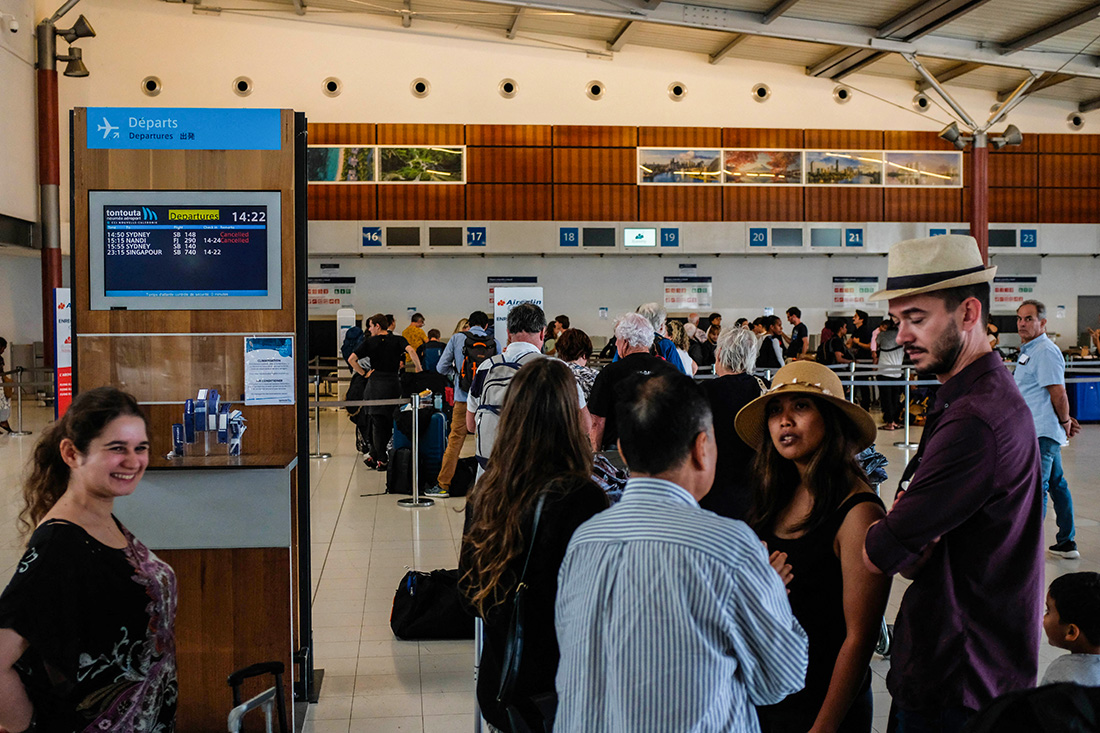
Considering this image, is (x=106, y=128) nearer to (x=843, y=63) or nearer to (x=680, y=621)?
(x=680, y=621)

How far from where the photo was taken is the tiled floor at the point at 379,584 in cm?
385

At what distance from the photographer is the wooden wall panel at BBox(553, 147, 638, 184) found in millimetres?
18094

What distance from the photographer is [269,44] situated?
17219 mm

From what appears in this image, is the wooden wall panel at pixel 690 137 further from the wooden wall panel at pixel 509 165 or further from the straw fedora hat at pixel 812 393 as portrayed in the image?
the straw fedora hat at pixel 812 393

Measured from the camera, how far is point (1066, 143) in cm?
1922

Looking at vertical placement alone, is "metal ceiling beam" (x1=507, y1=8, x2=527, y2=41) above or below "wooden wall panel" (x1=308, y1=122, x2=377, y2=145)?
above

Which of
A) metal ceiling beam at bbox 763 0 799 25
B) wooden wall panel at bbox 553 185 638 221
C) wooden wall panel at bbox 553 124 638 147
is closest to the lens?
metal ceiling beam at bbox 763 0 799 25

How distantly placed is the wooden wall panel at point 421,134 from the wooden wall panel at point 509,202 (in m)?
1.01

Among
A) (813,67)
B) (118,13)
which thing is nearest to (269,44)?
(118,13)

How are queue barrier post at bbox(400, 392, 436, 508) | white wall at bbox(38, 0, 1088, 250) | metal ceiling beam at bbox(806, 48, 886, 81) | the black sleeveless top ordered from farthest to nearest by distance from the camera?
metal ceiling beam at bbox(806, 48, 886, 81)
white wall at bbox(38, 0, 1088, 250)
queue barrier post at bbox(400, 392, 436, 508)
the black sleeveless top

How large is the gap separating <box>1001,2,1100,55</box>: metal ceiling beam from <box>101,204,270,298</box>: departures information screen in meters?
14.6

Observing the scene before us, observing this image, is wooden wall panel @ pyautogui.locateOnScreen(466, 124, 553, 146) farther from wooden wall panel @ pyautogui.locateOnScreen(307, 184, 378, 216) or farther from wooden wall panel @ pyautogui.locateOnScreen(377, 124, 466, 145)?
wooden wall panel @ pyautogui.locateOnScreen(307, 184, 378, 216)

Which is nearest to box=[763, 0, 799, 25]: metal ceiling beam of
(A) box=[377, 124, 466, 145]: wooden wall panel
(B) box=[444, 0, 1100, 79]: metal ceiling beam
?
(B) box=[444, 0, 1100, 79]: metal ceiling beam

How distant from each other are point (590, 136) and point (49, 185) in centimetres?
1039
